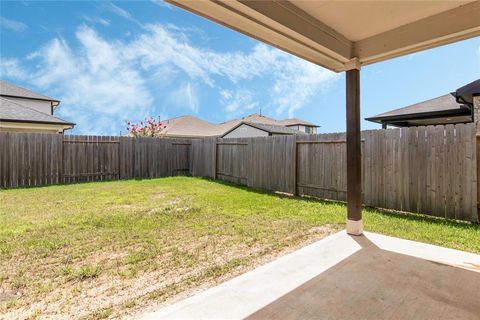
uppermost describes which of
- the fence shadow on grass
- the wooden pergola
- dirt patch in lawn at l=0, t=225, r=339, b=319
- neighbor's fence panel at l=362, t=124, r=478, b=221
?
the wooden pergola

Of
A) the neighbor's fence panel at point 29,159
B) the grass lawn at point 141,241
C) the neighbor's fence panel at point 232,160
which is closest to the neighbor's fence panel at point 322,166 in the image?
the grass lawn at point 141,241

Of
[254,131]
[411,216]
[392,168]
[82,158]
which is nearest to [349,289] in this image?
[411,216]

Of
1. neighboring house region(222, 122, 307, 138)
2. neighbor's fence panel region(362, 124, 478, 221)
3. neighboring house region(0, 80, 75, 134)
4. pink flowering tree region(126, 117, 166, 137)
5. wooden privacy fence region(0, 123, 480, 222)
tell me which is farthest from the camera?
neighboring house region(222, 122, 307, 138)

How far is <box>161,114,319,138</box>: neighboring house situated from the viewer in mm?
19341

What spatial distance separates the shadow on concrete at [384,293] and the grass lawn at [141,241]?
77cm

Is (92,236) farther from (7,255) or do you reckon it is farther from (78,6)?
(78,6)

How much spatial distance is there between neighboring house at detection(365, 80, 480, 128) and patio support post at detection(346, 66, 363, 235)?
211 inches

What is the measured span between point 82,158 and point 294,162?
24.9 ft

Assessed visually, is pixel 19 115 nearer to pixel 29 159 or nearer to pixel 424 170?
pixel 29 159

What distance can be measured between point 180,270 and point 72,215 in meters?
3.34

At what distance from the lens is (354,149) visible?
369 centimetres

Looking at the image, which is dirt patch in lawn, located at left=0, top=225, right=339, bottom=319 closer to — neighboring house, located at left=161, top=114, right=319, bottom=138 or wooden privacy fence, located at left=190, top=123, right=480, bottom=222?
wooden privacy fence, located at left=190, top=123, right=480, bottom=222

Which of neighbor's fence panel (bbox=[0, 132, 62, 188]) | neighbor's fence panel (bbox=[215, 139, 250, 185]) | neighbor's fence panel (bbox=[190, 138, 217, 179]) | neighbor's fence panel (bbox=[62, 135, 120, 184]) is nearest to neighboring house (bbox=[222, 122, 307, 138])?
neighbor's fence panel (bbox=[190, 138, 217, 179])

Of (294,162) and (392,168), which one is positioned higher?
(294,162)
